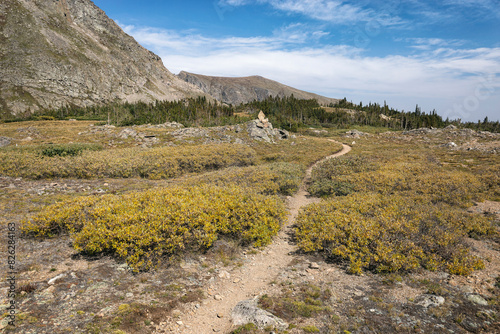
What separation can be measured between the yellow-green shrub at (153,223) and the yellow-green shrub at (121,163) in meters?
10.4

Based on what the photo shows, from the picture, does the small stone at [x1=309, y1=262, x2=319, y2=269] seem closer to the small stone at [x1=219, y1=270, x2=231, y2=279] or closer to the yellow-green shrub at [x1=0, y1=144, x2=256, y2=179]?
the small stone at [x1=219, y1=270, x2=231, y2=279]

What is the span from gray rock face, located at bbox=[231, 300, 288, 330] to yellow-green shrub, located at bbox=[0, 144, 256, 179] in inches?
732

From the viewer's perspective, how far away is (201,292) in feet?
24.5

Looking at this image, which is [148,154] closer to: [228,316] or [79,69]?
[228,316]

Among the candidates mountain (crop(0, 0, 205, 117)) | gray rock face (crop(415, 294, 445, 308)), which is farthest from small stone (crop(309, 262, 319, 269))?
mountain (crop(0, 0, 205, 117))

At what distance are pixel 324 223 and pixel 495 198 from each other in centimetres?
1510

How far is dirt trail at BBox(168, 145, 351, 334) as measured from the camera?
20.4 feet

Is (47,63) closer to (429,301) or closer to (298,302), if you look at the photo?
(298,302)

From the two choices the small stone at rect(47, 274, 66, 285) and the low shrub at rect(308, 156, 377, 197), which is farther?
the low shrub at rect(308, 156, 377, 197)

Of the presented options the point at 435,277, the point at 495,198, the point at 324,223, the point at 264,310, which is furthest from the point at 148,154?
the point at 495,198

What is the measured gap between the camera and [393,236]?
9891mm

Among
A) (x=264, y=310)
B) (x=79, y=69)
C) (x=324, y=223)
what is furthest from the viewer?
(x=79, y=69)

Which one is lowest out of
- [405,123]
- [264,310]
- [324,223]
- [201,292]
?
[201,292]

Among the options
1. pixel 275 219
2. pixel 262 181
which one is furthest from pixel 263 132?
pixel 275 219
